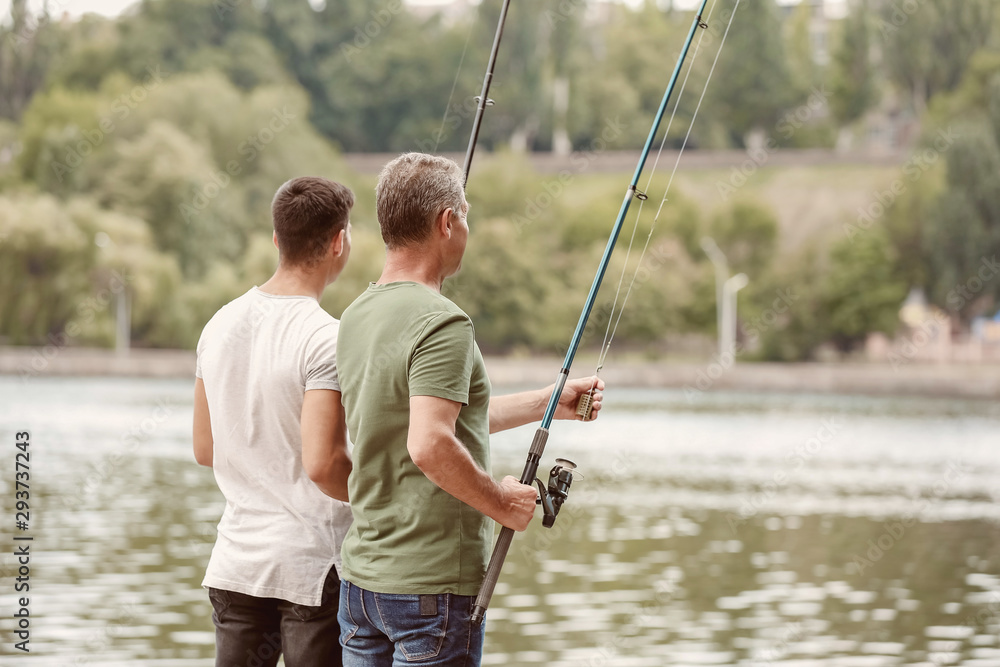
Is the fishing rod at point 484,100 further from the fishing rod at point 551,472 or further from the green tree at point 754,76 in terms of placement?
the green tree at point 754,76

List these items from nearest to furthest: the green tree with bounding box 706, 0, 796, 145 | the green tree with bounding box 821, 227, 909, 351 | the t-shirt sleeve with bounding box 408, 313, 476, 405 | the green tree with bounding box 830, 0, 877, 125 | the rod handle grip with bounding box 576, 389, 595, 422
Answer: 1. the t-shirt sleeve with bounding box 408, 313, 476, 405
2. the rod handle grip with bounding box 576, 389, 595, 422
3. the green tree with bounding box 821, 227, 909, 351
4. the green tree with bounding box 830, 0, 877, 125
5. the green tree with bounding box 706, 0, 796, 145

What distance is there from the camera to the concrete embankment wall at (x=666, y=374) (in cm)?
4209

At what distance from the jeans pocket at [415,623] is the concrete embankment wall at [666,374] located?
39309 mm

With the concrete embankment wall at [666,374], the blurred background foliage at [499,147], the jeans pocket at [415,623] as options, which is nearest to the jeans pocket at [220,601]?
the jeans pocket at [415,623]

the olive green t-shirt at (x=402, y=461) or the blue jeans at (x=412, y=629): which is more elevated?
the olive green t-shirt at (x=402, y=461)

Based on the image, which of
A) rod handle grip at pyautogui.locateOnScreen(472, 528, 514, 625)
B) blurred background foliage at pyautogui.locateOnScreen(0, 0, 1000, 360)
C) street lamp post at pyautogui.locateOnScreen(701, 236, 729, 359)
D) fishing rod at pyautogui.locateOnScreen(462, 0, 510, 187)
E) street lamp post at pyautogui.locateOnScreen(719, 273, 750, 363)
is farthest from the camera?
street lamp post at pyautogui.locateOnScreen(701, 236, 729, 359)

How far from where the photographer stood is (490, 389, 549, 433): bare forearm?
278 cm

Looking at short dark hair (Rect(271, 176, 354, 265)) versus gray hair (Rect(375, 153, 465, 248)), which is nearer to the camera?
gray hair (Rect(375, 153, 465, 248))

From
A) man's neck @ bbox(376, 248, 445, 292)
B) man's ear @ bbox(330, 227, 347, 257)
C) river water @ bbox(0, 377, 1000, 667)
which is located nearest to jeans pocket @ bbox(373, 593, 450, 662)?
man's neck @ bbox(376, 248, 445, 292)

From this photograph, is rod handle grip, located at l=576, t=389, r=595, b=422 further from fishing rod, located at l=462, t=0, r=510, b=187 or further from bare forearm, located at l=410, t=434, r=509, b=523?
fishing rod, located at l=462, t=0, r=510, b=187

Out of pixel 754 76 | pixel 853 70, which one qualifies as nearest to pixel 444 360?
pixel 754 76

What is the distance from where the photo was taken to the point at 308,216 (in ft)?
8.34

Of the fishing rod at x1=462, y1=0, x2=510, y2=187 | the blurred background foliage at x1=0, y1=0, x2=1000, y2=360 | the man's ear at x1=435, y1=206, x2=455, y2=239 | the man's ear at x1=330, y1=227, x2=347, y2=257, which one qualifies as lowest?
the man's ear at x1=330, y1=227, x2=347, y2=257

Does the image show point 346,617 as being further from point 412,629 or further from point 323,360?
point 323,360
